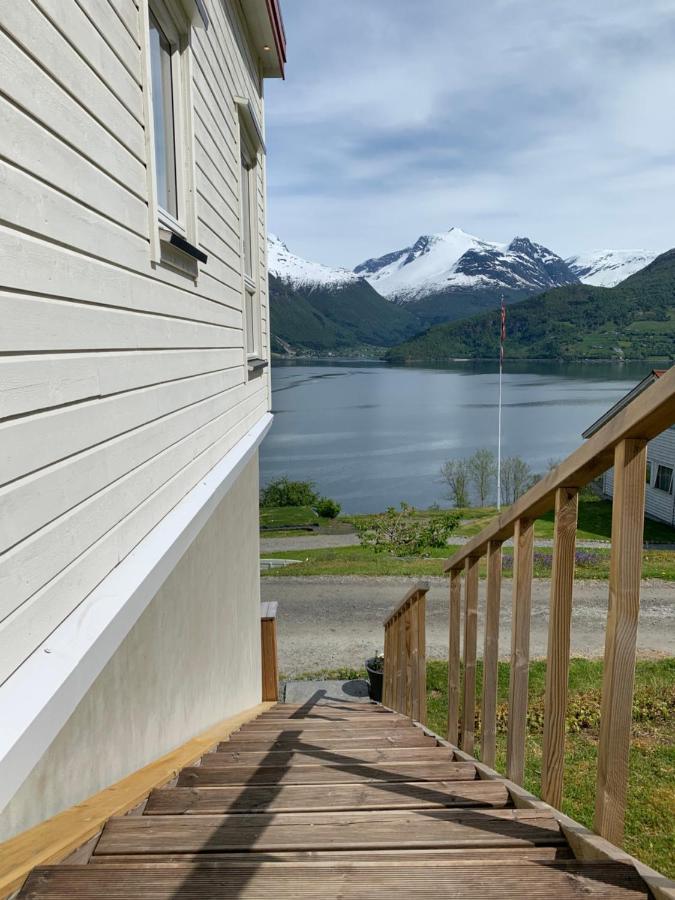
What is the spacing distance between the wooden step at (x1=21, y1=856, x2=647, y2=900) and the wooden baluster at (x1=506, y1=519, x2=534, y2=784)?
589 millimetres

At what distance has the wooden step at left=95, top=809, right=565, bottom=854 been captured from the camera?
167cm

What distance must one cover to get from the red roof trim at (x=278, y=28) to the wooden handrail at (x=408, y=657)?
523 cm

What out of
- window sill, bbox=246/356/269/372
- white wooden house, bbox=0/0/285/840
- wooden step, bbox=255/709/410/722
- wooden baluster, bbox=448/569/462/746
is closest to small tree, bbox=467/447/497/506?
window sill, bbox=246/356/269/372

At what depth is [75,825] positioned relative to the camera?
75.0 inches

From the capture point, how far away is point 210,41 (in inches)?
167

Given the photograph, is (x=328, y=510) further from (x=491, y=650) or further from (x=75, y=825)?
(x=75, y=825)

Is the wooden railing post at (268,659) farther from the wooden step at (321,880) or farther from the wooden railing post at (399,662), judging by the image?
the wooden step at (321,880)

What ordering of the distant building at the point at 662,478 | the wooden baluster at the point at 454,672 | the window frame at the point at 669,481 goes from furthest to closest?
the distant building at the point at 662,478 < the window frame at the point at 669,481 < the wooden baluster at the point at 454,672

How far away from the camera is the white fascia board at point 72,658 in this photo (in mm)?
1535

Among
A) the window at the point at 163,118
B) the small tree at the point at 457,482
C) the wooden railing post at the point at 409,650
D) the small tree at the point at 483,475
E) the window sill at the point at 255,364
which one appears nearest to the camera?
Answer: the window at the point at 163,118

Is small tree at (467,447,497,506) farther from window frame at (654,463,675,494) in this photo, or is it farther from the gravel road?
the gravel road

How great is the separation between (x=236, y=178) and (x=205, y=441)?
2622 mm

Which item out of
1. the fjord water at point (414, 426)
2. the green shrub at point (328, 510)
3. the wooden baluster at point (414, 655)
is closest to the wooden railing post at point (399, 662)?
the wooden baluster at point (414, 655)

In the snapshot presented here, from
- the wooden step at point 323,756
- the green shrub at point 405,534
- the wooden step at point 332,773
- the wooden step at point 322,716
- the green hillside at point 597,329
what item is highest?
the green hillside at point 597,329
